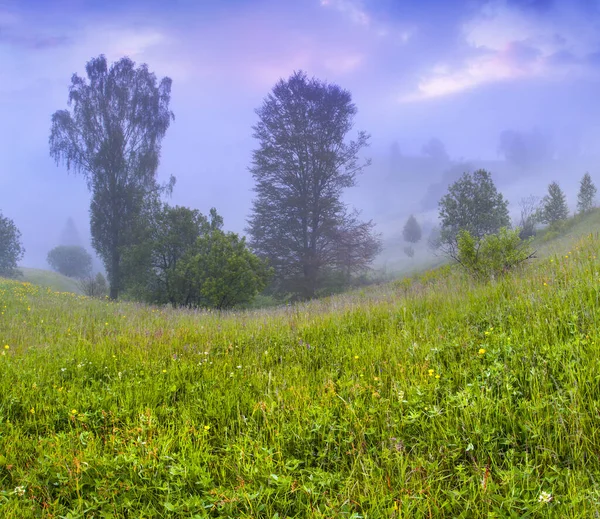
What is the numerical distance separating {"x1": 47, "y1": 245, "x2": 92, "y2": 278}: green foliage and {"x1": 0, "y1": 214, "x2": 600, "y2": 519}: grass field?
8417cm

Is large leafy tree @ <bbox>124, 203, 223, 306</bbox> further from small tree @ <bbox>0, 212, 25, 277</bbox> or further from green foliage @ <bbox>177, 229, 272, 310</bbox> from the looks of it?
small tree @ <bbox>0, 212, 25, 277</bbox>

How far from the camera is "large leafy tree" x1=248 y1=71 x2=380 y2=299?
21.8m

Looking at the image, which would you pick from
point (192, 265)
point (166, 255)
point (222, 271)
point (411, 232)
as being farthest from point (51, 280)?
point (411, 232)

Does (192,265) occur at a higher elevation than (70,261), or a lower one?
lower

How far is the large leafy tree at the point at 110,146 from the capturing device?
22359 millimetres

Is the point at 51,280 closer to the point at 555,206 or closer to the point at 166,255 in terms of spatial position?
the point at 166,255

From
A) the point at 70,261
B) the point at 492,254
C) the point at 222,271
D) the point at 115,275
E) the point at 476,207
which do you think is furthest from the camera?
the point at 70,261

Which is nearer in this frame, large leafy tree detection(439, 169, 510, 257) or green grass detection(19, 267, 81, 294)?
large leafy tree detection(439, 169, 510, 257)

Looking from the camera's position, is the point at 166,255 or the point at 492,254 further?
the point at 166,255

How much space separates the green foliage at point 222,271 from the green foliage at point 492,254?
30.7ft

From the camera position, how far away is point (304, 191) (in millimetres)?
22281

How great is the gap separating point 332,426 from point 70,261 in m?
89.3

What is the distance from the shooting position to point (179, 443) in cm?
241

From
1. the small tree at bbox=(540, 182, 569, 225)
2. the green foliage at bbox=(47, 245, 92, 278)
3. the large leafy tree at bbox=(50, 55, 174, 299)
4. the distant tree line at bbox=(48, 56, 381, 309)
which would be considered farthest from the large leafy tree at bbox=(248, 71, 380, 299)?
the green foliage at bbox=(47, 245, 92, 278)
